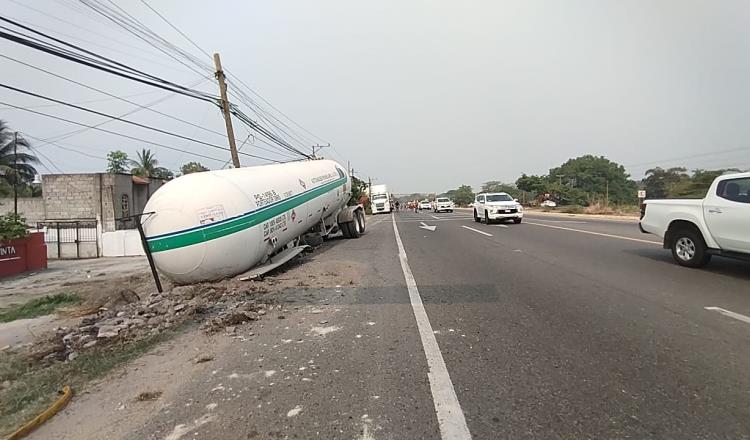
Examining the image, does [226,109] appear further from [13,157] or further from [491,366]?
[13,157]

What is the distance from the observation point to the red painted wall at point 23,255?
560 inches

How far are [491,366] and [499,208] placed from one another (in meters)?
19.4

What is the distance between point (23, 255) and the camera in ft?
49.3

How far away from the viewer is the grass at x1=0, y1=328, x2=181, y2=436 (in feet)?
12.0

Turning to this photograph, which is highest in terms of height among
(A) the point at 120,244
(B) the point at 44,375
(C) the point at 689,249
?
(C) the point at 689,249

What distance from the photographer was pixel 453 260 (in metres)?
10.7

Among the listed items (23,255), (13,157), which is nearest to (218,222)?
(23,255)

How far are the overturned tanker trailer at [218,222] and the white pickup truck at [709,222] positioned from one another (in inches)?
331

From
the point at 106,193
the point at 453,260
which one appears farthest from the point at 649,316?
the point at 106,193

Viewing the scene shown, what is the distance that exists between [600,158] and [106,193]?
253 ft

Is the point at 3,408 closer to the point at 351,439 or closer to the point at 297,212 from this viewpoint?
the point at 351,439

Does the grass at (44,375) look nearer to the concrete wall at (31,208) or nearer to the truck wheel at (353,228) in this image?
the truck wheel at (353,228)

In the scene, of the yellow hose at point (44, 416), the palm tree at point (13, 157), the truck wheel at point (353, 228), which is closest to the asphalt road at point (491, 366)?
the yellow hose at point (44, 416)

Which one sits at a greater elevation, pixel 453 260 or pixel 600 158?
pixel 600 158
